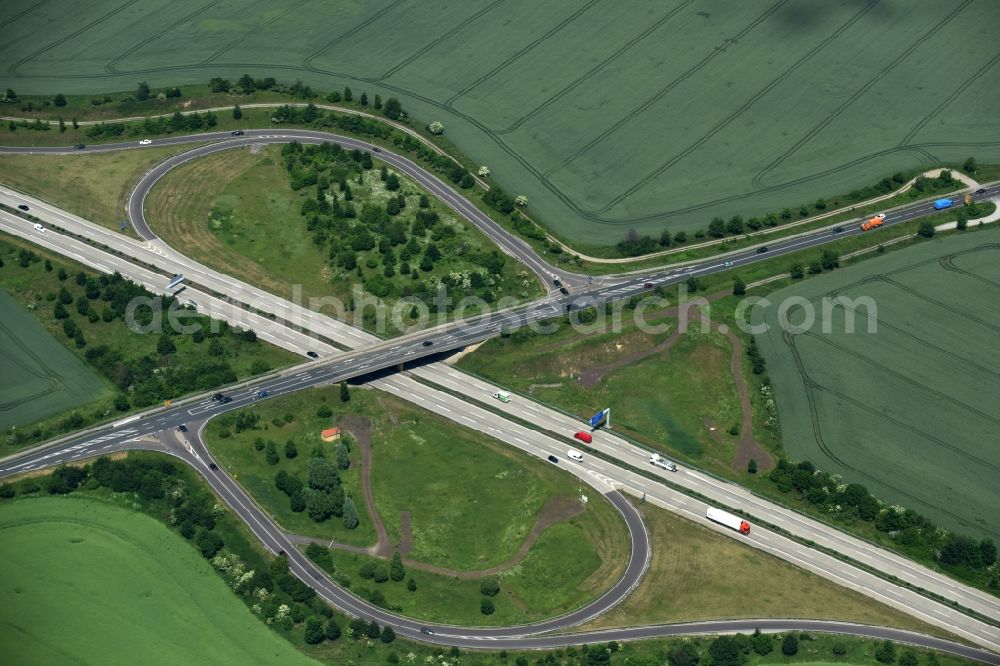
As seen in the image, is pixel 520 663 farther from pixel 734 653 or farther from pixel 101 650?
pixel 101 650

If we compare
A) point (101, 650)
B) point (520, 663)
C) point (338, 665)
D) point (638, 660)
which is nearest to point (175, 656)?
point (101, 650)

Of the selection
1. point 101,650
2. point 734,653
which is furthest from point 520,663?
point 101,650

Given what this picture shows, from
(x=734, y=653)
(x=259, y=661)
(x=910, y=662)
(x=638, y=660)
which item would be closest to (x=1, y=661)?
(x=259, y=661)

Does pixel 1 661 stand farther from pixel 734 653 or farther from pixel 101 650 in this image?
pixel 734 653

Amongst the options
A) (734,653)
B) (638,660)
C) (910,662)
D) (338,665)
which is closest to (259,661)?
(338,665)

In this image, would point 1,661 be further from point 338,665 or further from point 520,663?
point 520,663

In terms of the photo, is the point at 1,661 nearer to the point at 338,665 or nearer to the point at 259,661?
the point at 259,661
